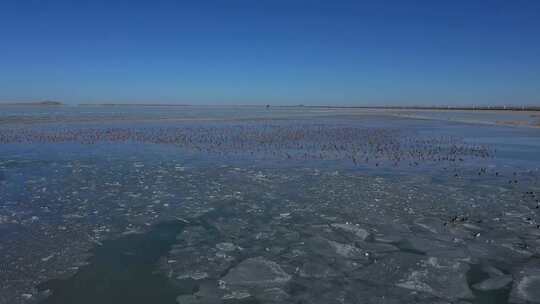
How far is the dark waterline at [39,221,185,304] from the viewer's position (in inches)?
252

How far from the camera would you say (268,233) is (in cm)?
947

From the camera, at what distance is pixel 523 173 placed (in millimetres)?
16969

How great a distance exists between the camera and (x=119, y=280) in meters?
6.96

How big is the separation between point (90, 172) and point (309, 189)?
837cm

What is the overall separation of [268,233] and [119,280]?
3441 millimetres

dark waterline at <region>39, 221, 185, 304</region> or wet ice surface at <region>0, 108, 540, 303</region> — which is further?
wet ice surface at <region>0, 108, 540, 303</region>

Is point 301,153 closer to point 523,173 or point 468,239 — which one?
point 523,173

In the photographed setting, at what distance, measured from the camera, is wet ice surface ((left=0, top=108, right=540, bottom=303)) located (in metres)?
6.80

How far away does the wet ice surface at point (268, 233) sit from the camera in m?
6.80

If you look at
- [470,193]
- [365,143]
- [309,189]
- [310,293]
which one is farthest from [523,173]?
[310,293]

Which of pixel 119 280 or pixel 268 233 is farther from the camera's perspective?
pixel 268 233

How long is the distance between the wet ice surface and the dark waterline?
3 cm

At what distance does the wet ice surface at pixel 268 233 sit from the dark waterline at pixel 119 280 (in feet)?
0.10

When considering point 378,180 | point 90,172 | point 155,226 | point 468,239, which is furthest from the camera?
point 90,172
